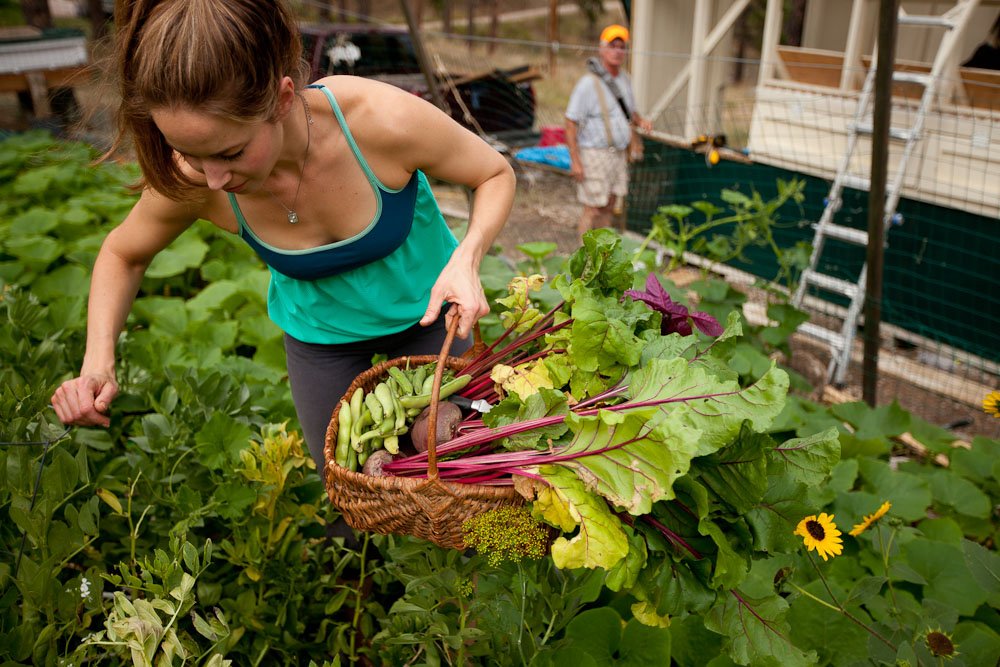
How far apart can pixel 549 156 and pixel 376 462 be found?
24.2 feet

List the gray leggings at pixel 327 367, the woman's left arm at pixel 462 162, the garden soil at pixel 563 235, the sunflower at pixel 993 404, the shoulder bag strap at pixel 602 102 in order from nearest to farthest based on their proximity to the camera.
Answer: the woman's left arm at pixel 462 162, the gray leggings at pixel 327 367, the sunflower at pixel 993 404, the garden soil at pixel 563 235, the shoulder bag strap at pixel 602 102

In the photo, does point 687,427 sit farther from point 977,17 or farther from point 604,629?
point 977,17

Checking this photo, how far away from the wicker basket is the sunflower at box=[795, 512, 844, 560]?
0.81 meters

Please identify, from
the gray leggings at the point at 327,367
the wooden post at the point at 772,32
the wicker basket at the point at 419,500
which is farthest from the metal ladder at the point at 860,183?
the wicker basket at the point at 419,500

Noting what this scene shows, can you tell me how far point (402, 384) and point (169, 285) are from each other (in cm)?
320

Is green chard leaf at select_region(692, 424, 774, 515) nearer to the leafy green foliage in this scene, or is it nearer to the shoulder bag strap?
the leafy green foliage

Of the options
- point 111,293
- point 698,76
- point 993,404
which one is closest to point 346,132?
point 111,293

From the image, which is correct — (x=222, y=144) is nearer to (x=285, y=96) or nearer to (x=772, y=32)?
(x=285, y=96)

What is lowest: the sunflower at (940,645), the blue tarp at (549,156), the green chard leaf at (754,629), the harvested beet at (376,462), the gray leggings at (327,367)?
the blue tarp at (549,156)

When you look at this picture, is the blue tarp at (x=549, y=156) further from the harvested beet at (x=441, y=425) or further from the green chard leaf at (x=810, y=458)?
the green chard leaf at (x=810, y=458)

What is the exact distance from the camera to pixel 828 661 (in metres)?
1.96

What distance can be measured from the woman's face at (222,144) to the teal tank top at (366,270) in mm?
285

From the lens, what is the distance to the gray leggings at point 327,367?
2104 mm

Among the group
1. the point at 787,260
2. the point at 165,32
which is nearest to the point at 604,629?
the point at 165,32
